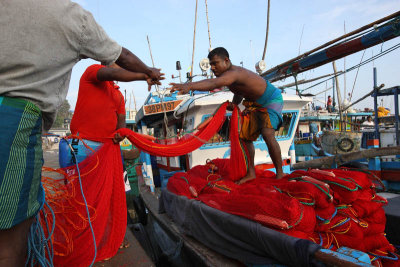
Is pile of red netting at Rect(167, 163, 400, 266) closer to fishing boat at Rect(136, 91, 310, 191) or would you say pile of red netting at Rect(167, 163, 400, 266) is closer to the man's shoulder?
the man's shoulder

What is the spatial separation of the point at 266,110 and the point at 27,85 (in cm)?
274

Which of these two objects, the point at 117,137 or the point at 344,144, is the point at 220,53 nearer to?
the point at 117,137

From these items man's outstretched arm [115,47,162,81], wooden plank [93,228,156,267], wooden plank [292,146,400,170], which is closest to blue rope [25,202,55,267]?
wooden plank [93,228,156,267]

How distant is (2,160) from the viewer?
1.05 metres

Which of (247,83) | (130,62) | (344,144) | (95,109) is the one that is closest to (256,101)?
(247,83)

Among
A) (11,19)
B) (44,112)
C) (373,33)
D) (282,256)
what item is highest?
(373,33)

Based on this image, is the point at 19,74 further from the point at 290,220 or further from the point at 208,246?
the point at 208,246

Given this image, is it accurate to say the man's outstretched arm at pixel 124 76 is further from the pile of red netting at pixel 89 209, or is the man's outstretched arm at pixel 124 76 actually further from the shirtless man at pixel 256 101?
the shirtless man at pixel 256 101

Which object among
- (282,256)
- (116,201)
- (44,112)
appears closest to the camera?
(44,112)

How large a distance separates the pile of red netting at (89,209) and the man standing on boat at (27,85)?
2.51ft

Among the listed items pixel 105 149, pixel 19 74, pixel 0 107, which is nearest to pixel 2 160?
pixel 0 107

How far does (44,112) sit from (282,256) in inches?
62.1

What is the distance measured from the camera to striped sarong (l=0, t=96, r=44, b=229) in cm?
105

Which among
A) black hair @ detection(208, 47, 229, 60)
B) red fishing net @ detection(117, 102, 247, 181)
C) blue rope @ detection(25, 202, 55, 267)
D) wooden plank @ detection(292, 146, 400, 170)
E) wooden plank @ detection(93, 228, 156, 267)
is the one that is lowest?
wooden plank @ detection(93, 228, 156, 267)
